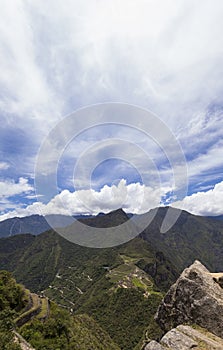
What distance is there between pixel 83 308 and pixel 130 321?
4390cm

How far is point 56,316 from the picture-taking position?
61719mm

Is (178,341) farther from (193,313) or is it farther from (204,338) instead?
(193,313)

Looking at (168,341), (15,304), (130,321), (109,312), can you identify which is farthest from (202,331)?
(109,312)

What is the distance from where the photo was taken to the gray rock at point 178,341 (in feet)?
48.7

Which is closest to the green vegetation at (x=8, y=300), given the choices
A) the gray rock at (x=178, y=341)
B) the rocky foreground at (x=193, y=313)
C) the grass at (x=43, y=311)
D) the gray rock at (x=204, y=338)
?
the grass at (x=43, y=311)

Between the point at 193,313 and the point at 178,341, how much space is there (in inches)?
171

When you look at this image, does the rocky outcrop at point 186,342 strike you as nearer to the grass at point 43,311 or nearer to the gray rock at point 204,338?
the gray rock at point 204,338

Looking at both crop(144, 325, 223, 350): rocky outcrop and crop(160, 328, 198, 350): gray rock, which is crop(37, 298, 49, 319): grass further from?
crop(160, 328, 198, 350): gray rock

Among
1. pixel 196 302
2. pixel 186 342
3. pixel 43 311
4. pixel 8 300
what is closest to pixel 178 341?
pixel 186 342

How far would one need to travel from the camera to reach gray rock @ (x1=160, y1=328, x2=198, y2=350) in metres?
14.8

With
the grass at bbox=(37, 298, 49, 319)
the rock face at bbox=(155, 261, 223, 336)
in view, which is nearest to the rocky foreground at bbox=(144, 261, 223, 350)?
the rock face at bbox=(155, 261, 223, 336)

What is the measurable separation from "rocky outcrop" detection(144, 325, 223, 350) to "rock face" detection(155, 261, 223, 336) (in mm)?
1558

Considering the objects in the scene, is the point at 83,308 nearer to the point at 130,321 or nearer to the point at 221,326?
the point at 130,321

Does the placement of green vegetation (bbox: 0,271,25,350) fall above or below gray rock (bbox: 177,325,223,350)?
above
